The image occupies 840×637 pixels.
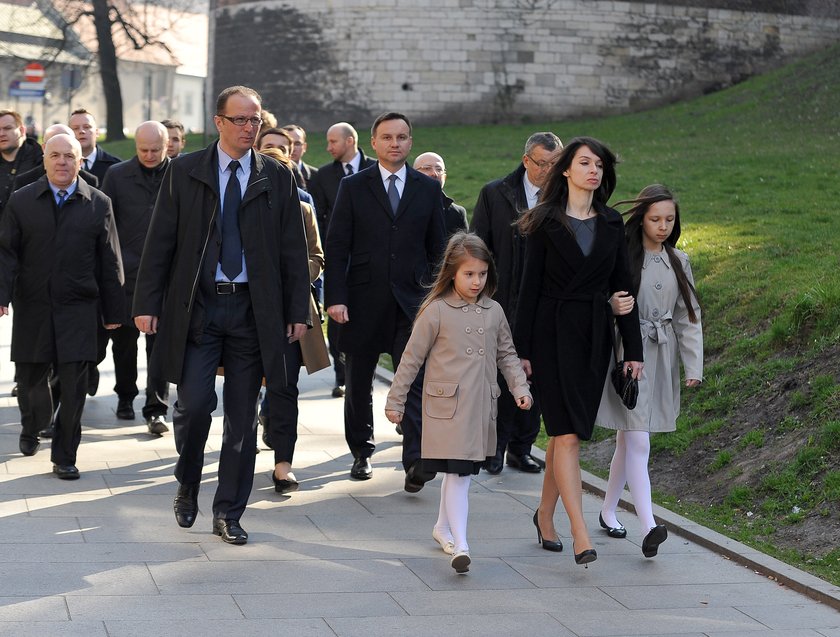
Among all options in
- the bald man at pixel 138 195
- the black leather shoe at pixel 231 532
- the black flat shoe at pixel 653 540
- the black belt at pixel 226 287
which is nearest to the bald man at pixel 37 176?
the bald man at pixel 138 195

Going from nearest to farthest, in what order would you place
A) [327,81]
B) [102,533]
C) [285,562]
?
1. [285,562]
2. [102,533]
3. [327,81]

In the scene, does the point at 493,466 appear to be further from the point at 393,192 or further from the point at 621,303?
the point at 621,303

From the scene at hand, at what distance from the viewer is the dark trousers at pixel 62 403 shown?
7.64 metres

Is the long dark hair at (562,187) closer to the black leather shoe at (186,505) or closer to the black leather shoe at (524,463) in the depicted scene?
the black leather shoe at (186,505)

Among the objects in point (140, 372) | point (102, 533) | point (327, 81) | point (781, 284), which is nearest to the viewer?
point (102, 533)

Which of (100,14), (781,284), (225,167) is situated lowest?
(781,284)

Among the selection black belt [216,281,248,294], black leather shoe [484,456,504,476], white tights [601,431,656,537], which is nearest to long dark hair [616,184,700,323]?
white tights [601,431,656,537]

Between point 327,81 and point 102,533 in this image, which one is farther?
point 327,81

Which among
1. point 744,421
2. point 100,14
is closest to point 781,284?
point 744,421

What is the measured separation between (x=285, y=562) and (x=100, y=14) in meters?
34.4

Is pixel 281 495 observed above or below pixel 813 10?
below

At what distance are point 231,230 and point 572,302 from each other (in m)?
1.65

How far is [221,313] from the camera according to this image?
632cm

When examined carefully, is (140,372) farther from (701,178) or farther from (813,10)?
(813,10)
